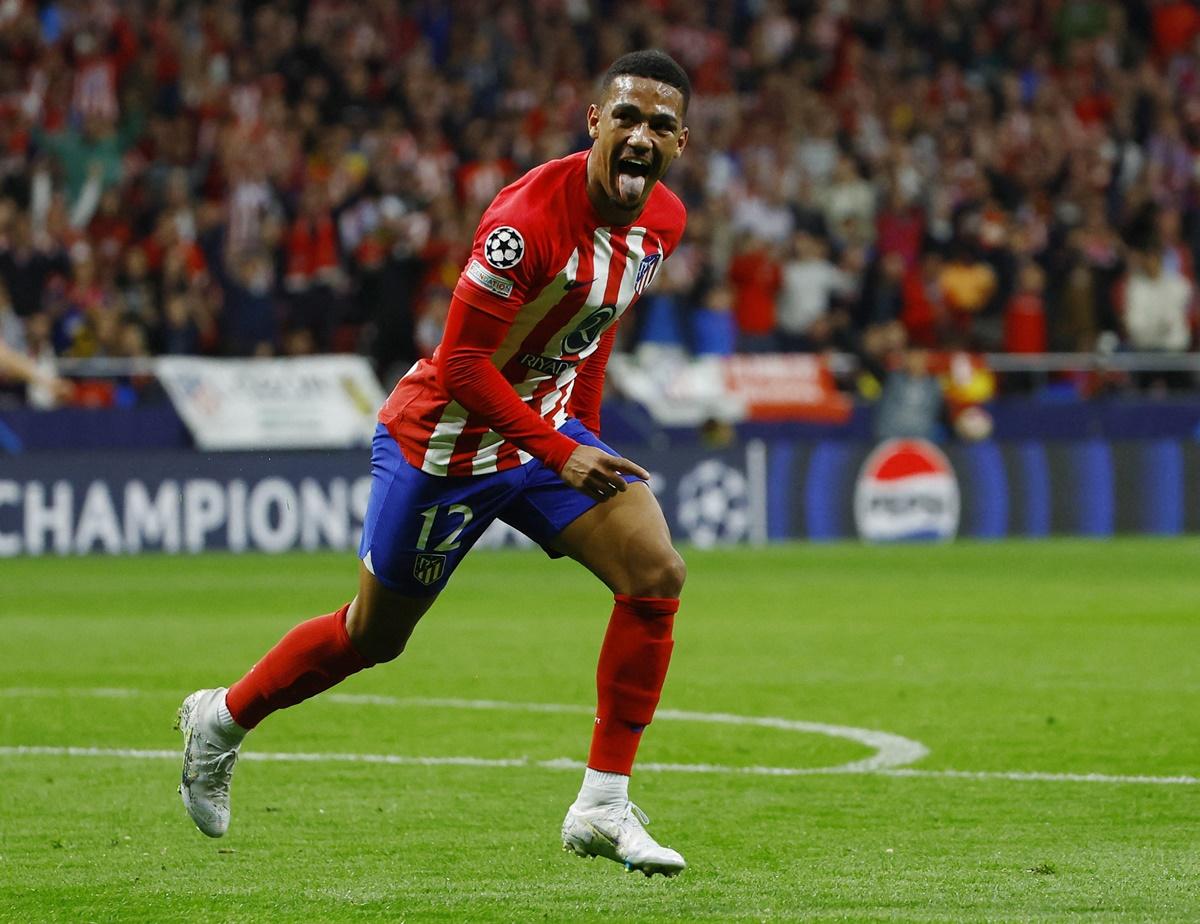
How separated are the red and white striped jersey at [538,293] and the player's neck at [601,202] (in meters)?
0.02

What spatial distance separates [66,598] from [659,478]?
19.9 ft

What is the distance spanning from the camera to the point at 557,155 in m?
21.2

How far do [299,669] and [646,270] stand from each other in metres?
1.47

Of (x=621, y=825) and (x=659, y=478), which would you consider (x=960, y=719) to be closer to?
(x=621, y=825)

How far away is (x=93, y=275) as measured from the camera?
20.1 m

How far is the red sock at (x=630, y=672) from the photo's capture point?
18.4 feet

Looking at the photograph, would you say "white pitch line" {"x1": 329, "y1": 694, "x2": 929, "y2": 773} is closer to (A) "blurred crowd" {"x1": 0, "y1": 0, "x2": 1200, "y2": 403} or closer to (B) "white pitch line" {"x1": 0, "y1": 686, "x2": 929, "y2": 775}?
(B) "white pitch line" {"x1": 0, "y1": 686, "x2": 929, "y2": 775}

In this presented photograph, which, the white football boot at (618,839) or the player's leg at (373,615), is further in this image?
the player's leg at (373,615)

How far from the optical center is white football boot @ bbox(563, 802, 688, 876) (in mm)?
5258

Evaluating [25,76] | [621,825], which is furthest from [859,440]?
[621,825]

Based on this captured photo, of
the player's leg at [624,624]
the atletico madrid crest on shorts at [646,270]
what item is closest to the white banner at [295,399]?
the atletico madrid crest on shorts at [646,270]

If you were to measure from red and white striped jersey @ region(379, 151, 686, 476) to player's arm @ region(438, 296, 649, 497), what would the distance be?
5 centimetres

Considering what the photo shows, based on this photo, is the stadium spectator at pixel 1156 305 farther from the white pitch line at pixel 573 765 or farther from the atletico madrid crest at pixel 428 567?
the atletico madrid crest at pixel 428 567

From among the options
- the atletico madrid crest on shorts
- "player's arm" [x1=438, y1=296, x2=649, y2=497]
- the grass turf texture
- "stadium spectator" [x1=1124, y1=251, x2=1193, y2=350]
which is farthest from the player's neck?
"stadium spectator" [x1=1124, y1=251, x2=1193, y2=350]
